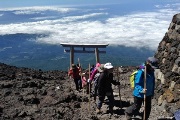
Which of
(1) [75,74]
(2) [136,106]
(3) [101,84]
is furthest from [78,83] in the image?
(2) [136,106]

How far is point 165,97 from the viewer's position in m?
10.3

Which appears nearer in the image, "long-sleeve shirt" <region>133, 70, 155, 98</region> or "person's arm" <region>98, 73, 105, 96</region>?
"long-sleeve shirt" <region>133, 70, 155, 98</region>

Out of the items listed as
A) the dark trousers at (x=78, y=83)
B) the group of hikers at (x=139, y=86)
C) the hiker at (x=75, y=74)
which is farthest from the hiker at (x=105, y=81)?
the dark trousers at (x=78, y=83)

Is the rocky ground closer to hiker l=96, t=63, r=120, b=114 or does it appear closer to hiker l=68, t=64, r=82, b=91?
hiker l=96, t=63, r=120, b=114

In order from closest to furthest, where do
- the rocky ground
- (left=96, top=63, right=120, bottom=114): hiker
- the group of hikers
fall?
1. the group of hikers
2. (left=96, top=63, right=120, bottom=114): hiker
3. the rocky ground

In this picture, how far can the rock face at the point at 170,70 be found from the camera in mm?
9984

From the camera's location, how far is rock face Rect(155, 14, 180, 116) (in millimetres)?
9984

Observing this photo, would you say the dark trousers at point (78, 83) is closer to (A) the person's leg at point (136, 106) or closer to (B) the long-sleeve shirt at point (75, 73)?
(B) the long-sleeve shirt at point (75, 73)

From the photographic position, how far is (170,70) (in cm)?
1073

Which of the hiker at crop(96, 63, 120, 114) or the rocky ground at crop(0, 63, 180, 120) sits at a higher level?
the hiker at crop(96, 63, 120, 114)

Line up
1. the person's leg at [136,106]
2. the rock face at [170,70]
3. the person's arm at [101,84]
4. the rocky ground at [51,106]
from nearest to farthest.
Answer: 1. the person's leg at [136,106]
2. the person's arm at [101,84]
3. the rocky ground at [51,106]
4. the rock face at [170,70]

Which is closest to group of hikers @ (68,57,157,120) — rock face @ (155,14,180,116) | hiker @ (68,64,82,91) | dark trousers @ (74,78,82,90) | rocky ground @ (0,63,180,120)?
rocky ground @ (0,63,180,120)

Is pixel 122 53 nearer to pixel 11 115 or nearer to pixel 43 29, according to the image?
pixel 43 29

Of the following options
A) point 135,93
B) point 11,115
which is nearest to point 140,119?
point 135,93
